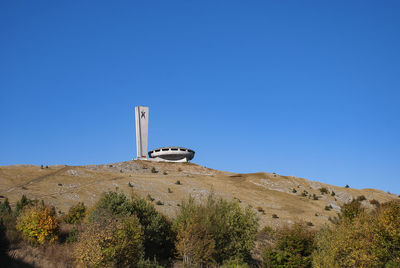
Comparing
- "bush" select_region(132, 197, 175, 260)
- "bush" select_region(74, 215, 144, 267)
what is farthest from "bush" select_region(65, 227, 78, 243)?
"bush" select_region(74, 215, 144, 267)

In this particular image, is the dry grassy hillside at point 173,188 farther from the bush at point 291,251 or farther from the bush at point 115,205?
the bush at point 291,251

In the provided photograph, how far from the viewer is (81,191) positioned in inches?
2191

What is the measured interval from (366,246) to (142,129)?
273 feet

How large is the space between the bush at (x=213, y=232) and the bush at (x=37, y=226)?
1073cm

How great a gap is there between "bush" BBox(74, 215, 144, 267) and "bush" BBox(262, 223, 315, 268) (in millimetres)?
12822

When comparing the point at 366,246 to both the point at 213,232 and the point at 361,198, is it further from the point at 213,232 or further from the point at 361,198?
the point at 361,198

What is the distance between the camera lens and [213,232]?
99.1ft

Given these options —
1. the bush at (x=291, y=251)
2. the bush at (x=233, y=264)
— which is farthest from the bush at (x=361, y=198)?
the bush at (x=233, y=264)

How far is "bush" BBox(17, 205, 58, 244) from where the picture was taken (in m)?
29.3

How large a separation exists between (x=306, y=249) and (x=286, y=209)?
32119mm

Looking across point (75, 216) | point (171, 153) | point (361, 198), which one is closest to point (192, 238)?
point (75, 216)

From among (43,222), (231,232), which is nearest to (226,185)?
(231,232)

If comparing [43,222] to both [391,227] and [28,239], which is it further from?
[391,227]

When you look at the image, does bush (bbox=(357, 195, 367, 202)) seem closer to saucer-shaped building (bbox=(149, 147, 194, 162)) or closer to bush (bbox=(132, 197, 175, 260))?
saucer-shaped building (bbox=(149, 147, 194, 162))
